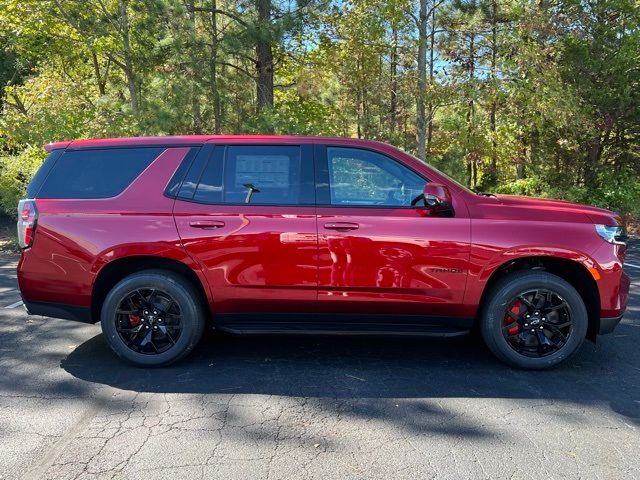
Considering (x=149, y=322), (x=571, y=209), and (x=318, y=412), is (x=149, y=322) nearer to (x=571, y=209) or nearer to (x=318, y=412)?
(x=318, y=412)

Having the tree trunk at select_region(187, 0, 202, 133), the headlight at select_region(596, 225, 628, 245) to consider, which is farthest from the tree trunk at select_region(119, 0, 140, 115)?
the headlight at select_region(596, 225, 628, 245)

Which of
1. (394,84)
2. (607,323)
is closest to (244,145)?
(607,323)

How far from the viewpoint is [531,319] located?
4.03 m

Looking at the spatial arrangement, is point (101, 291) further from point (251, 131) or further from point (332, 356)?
point (251, 131)

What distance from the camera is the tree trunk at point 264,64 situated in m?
11.1

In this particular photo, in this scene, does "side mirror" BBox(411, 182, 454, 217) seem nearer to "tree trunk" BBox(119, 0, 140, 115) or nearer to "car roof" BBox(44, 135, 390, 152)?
"car roof" BBox(44, 135, 390, 152)

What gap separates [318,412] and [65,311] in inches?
88.5

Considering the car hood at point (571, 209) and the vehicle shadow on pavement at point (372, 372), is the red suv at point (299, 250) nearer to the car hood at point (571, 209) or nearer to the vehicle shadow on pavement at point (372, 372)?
the car hood at point (571, 209)

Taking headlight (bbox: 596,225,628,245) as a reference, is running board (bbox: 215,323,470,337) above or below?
below

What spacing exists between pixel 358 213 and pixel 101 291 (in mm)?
2223

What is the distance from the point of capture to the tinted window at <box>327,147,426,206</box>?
13.3 ft

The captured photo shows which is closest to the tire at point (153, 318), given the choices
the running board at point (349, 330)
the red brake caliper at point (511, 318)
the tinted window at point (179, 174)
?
the running board at point (349, 330)

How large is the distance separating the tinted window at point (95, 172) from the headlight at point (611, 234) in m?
3.51

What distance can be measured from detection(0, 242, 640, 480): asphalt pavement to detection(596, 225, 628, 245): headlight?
41.4 inches
